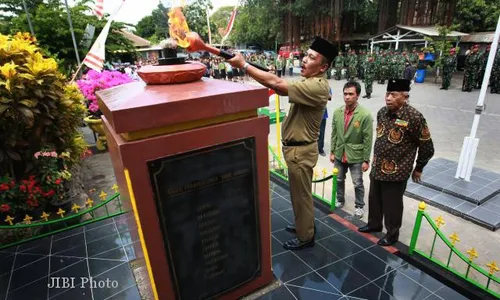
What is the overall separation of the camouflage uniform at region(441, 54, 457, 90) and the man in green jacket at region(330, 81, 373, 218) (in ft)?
42.2

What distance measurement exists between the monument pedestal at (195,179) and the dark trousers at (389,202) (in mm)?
1500

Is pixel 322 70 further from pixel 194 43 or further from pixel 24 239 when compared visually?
pixel 24 239

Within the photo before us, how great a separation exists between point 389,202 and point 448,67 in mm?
13767

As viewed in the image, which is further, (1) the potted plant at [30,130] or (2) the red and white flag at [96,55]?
(2) the red and white flag at [96,55]

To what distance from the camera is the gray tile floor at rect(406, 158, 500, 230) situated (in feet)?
13.1

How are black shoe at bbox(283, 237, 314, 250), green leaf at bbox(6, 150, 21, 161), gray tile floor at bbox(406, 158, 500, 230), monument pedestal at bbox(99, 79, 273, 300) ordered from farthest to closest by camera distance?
gray tile floor at bbox(406, 158, 500, 230) → green leaf at bbox(6, 150, 21, 161) → black shoe at bbox(283, 237, 314, 250) → monument pedestal at bbox(99, 79, 273, 300)

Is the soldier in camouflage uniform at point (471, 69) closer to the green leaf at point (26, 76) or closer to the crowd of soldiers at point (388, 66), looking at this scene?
the crowd of soldiers at point (388, 66)

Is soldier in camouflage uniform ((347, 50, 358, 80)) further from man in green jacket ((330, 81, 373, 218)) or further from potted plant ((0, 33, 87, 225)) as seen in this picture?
potted plant ((0, 33, 87, 225))

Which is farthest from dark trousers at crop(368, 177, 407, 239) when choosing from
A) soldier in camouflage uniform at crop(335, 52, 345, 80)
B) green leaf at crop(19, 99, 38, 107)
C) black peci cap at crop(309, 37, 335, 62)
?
soldier in camouflage uniform at crop(335, 52, 345, 80)

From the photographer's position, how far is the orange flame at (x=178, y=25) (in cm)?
193

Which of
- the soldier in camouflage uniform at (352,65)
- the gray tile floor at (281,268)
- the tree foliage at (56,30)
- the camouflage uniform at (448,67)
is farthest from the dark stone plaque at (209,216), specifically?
the soldier in camouflage uniform at (352,65)

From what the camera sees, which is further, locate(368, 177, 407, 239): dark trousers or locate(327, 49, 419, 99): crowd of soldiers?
locate(327, 49, 419, 99): crowd of soldiers

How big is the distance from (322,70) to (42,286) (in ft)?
10.0

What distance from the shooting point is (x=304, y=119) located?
2582mm
